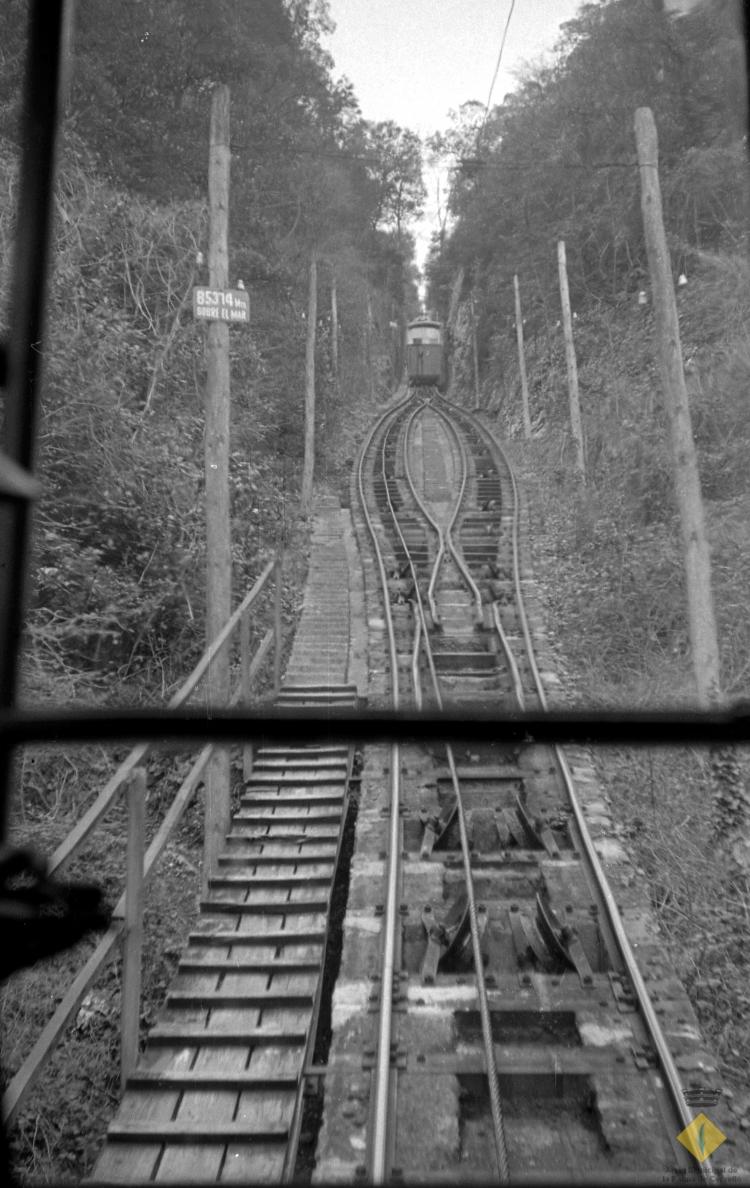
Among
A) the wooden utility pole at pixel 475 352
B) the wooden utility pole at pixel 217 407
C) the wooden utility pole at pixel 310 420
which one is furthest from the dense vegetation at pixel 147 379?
the wooden utility pole at pixel 475 352

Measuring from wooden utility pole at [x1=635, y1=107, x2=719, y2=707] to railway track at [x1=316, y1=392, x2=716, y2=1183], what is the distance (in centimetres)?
177

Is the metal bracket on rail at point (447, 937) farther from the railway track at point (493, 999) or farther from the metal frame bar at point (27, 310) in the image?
the metal frame bar at point (27, 310)

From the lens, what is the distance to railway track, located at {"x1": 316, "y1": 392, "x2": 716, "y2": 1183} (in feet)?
12.6

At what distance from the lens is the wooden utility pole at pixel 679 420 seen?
7988 millimetres

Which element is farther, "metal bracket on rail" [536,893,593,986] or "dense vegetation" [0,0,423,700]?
"dense vegetation" [0,0,423,700]

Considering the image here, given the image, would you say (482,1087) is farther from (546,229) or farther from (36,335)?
(546,229)

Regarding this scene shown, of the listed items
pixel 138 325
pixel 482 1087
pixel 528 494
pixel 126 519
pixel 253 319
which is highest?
pixel 253 319

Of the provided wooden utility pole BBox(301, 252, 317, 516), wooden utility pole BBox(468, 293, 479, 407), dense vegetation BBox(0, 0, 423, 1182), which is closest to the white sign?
dense vegetation BBox(0, 0, 423, 1182)

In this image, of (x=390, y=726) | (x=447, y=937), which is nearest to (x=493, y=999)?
(x=447, y=937)

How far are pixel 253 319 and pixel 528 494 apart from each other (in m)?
7.78

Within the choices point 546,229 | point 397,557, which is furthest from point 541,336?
point 397,557

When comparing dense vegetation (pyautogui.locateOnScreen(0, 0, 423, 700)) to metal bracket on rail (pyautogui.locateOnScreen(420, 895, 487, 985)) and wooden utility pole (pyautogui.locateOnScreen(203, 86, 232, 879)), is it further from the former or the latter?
metal bracket on rail (pyautogui.locateOnScreen(420, 895, 487, 985))

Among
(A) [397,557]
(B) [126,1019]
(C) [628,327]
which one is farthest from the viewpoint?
(C) [628,327]

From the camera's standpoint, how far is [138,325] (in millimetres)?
13594
